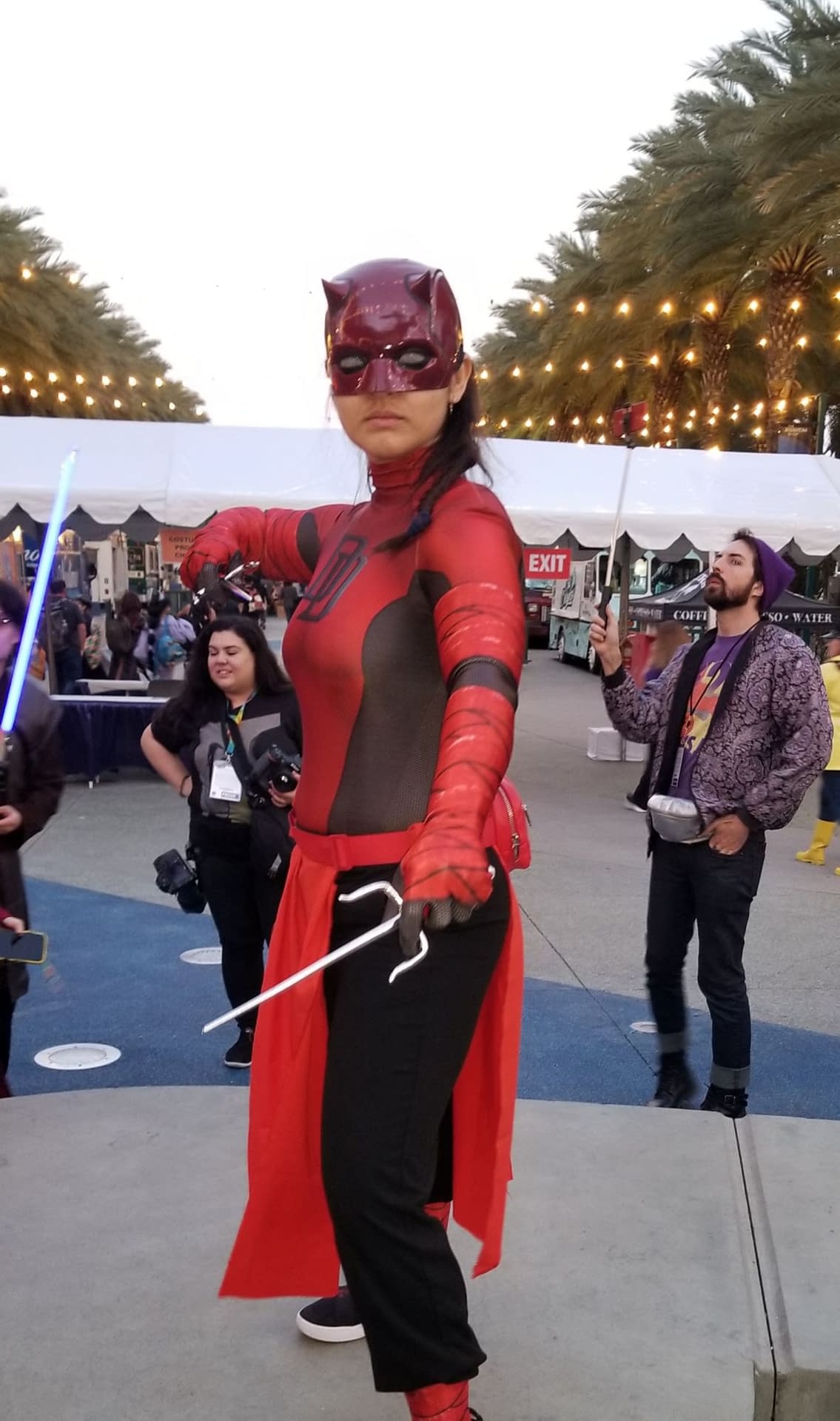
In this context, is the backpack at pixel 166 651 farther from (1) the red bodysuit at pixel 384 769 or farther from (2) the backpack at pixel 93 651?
(1) the red bodysuit at pixel 384 769

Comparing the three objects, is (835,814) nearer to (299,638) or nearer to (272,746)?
(272,746)

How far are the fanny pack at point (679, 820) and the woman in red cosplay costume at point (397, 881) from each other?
1661mm

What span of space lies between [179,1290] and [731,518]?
8.30 metres

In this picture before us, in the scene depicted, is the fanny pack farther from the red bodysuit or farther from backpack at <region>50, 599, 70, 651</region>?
backpack at <region>50, 599, 70, 651</region>

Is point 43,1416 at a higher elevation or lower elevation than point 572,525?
lower

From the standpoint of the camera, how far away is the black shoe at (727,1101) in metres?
3.63

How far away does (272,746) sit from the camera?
4.00 metres

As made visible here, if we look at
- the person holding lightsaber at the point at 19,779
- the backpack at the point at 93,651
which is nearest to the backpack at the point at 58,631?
the backpack at the point at 93,651

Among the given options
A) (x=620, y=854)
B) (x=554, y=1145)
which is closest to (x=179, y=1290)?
Answer: (x=554, y=1145)

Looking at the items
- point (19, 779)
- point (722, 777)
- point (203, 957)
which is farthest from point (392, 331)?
point (203, 957)

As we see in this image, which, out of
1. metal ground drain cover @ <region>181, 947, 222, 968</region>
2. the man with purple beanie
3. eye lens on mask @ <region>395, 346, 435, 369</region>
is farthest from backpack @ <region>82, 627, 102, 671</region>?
eye lens on mask @ <region>395, 346, 435, 369</region>

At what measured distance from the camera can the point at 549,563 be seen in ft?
34.3

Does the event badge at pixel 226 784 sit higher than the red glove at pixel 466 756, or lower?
lower

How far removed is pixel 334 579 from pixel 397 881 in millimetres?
602
